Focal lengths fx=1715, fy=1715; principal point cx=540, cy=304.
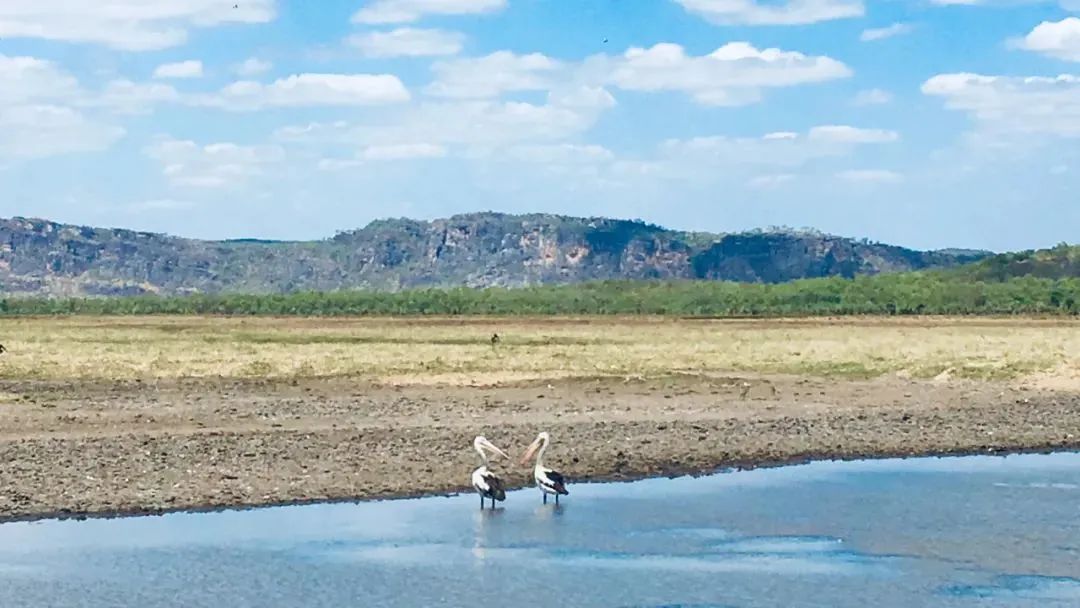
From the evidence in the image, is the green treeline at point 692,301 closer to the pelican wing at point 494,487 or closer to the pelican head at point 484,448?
the pelican head at point 484,448

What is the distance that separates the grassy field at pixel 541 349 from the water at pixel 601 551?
16653 mm

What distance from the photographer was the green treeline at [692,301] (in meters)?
86.6

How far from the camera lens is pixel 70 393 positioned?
33.6 meters

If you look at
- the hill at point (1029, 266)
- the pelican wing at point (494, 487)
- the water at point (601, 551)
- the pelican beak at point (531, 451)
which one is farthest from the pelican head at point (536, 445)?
the hill at point (1029, 266)

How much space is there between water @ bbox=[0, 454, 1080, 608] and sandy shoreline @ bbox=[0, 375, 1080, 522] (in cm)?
108

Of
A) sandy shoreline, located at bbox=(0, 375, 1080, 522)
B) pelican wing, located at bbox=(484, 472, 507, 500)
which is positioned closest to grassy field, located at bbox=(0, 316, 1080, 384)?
sandy shoreline, located at bbox=(0, 375, 1080, 522)

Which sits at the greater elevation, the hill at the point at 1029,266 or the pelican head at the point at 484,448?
the hill at the point at 1029,266

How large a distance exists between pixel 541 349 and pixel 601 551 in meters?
32.2

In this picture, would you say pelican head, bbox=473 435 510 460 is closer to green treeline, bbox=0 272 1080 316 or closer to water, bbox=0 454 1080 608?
water, bbox=0 454 1080 608

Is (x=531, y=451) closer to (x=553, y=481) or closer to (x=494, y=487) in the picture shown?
(x=553, y=481)

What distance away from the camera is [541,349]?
4994cm

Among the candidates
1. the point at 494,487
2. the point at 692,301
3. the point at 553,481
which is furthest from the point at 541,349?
the point at 692,301

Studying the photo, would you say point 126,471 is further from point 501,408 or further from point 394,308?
point 394,308

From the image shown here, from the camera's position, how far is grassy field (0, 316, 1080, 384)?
1556 inches
